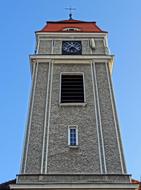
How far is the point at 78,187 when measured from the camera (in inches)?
592

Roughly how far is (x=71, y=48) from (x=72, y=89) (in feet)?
13.3

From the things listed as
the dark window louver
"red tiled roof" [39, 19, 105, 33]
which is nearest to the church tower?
the dark window louver

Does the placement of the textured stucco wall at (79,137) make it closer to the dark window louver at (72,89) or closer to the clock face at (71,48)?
the dark window louver at (72,89)

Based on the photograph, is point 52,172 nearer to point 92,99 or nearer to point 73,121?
point 73,121

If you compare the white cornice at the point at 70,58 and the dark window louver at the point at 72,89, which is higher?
the white cornice at the point at 70,58

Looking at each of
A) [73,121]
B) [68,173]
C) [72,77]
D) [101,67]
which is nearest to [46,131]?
[73,121]

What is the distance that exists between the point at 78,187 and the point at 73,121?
4.02 meters

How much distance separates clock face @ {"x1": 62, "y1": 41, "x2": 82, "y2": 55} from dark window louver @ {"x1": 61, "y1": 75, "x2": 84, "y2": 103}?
2.37 metres

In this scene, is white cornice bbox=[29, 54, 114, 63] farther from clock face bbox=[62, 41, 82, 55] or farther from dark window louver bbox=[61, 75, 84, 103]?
dark window louver bbox=[61, 75, 84, 103]

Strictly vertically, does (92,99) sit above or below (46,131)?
above

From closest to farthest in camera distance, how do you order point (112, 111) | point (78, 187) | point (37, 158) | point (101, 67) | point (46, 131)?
point (78, 187) → point (37, 158) → point (46, 131) → point (112, 111) → point (101, 67)

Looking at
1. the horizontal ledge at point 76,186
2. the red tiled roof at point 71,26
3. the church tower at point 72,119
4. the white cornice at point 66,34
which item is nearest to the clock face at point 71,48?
the church tower at point 72,119

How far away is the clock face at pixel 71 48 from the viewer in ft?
75.8

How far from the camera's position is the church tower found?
15.7m
